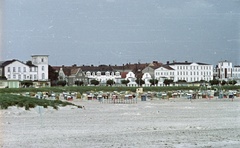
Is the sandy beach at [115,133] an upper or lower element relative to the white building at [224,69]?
lower

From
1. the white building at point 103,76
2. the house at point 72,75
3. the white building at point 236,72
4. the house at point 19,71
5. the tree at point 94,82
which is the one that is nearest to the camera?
the house at point 19,71

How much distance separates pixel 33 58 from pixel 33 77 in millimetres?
4143

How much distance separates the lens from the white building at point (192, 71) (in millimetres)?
95938

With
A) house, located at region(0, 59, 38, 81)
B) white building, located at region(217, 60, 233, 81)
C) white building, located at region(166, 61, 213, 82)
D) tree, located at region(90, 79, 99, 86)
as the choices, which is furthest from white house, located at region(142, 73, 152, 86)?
house, located at region(0, 59, 38, 81)

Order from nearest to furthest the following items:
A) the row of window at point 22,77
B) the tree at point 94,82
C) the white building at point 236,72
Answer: the row of window at point 22,77 < the tree at point 94,82 < the white building at point 236,72

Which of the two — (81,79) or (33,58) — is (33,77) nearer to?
(33,58)

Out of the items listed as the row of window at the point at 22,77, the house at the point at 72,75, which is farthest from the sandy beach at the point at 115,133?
the house at the point at 72,75

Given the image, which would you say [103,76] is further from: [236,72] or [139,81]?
[236,72]

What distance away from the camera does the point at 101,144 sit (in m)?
11.8

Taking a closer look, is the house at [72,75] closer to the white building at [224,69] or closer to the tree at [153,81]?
the tree at [153,81]

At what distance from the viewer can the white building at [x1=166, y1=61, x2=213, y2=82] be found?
9594cm

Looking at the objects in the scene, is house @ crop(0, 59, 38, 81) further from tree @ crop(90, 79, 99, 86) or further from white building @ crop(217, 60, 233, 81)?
white building @ crop(217, 60, 233, 81)

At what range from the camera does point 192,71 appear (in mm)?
97188

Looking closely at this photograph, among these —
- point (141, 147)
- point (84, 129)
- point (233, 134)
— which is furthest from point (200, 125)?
point (141, 147)
